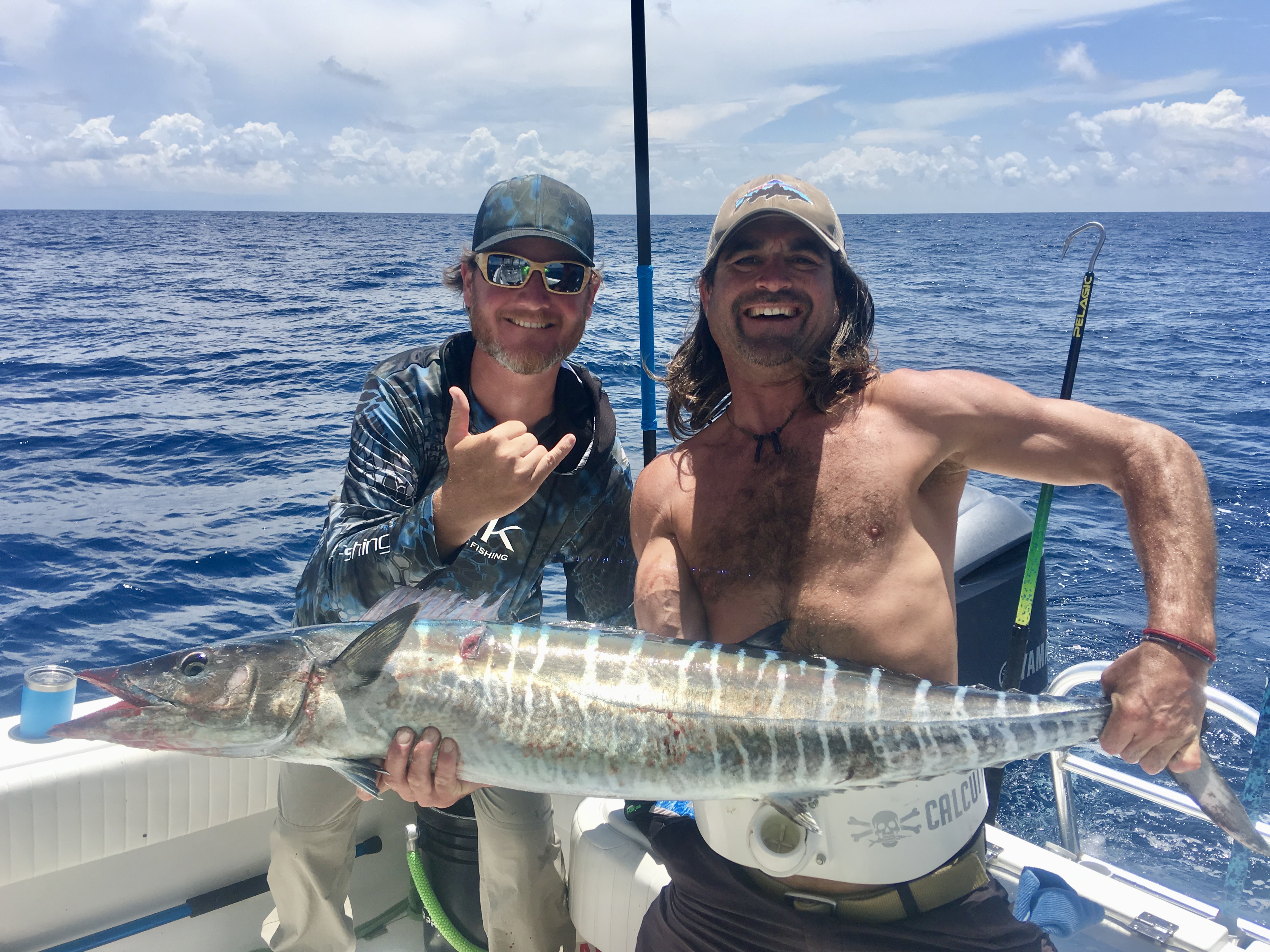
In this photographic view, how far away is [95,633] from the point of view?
21.8 ft

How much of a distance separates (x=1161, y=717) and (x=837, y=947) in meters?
0.95

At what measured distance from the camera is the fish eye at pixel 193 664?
2039 millimetres

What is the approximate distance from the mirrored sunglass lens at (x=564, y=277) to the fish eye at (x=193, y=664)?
1.60m

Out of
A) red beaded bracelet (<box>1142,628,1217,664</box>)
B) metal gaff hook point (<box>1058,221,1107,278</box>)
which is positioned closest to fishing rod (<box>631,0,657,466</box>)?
metal gaff hook point (<box>1058,221,1107,278</box>)

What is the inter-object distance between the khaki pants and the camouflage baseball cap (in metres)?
1.90

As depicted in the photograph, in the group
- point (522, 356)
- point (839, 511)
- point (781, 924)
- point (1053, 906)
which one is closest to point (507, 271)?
point (522, 356)

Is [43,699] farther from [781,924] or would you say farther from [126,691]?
[781,924]

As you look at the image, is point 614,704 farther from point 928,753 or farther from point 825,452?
point 825,452

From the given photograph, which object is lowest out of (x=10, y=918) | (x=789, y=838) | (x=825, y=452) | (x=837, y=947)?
(x=10, y=918)

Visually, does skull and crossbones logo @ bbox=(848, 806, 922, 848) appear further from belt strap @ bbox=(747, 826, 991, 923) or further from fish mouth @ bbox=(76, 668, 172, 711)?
fish mouth @ bbox=(76, 668, 172, 711)

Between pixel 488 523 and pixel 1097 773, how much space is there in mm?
2162

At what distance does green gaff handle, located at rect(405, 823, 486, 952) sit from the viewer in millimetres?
3242

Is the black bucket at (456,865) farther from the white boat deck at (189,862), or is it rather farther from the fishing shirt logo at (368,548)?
the fishing shirt logo at (368,548)

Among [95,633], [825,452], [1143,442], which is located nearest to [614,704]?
[825,452]
